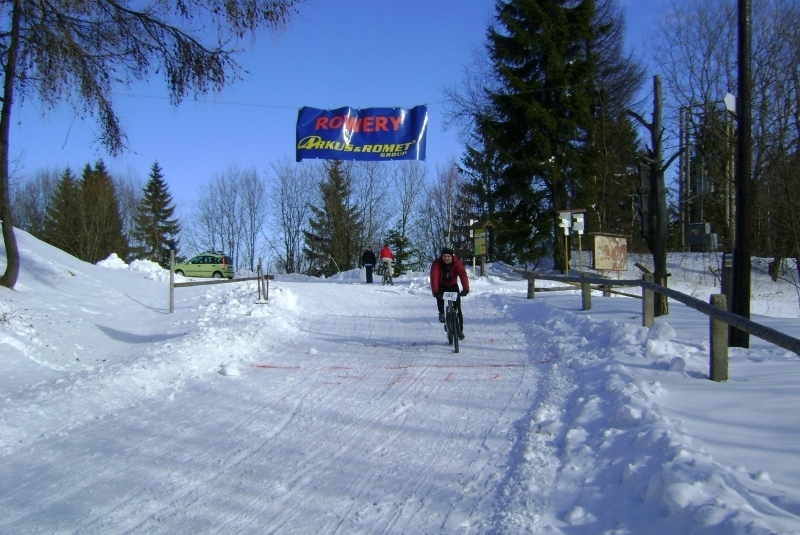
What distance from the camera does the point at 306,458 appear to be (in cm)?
544

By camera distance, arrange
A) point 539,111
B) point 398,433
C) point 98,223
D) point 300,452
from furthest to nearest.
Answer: point 98,223
point 539,111
point 398,433
point 300,452

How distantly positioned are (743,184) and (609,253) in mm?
10934

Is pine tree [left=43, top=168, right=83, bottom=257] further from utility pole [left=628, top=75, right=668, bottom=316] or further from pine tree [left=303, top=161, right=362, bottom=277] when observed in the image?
utility pole [left=628, top=75, right=668, bottom=316]

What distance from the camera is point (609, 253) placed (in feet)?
65.8

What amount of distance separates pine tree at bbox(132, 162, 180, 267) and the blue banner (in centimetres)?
4988

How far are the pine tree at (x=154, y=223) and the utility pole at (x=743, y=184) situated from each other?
5873 cm

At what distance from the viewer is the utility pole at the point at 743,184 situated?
9.28 m

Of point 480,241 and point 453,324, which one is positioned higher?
point 480,241

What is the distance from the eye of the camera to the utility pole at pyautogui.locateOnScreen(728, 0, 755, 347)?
30.5 feet

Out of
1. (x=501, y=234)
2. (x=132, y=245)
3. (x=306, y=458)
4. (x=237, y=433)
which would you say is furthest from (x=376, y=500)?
(x=132, y=245)

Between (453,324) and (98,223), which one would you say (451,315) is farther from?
(98,223)

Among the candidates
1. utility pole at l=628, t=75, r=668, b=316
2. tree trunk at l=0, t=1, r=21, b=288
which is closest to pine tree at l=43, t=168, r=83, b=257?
tree trunk at l=0, t=1, r=21, b=288

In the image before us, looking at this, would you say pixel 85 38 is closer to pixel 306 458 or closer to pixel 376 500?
pixel 306 458

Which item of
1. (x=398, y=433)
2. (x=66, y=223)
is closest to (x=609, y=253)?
(x=398, y=433)
